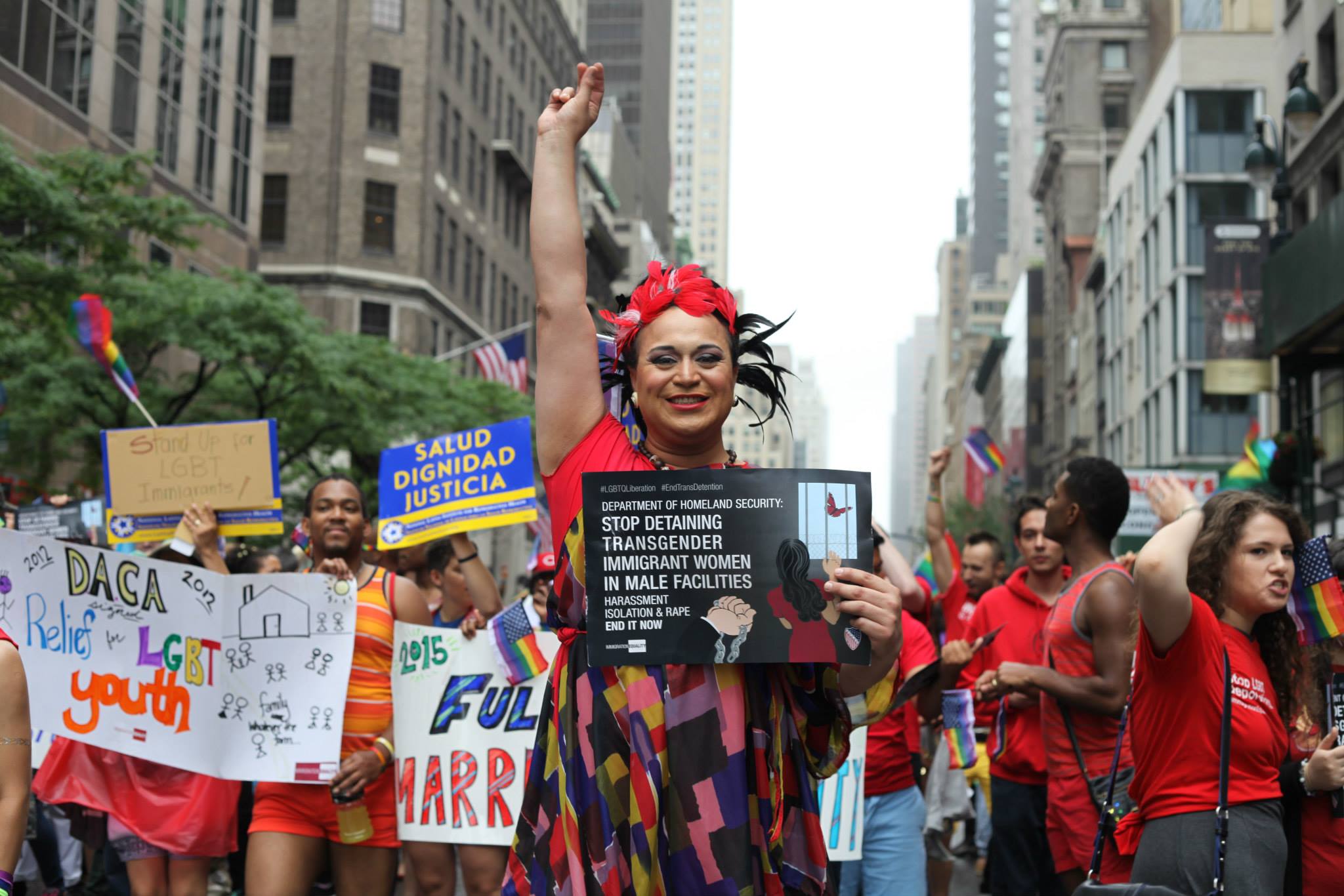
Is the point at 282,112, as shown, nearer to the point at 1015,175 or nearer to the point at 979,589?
the point at 979,589

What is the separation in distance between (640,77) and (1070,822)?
119m

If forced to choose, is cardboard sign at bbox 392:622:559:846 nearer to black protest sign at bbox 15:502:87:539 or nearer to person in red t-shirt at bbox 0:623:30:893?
person in red t-shirt at bbox 0:623:30:893

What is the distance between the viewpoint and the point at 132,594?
621 centimetres

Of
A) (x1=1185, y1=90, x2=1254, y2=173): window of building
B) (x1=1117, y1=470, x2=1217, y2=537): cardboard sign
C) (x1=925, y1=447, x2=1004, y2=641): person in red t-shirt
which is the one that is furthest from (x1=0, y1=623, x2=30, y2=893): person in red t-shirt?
(x1=1185, y1=90, x2=1254, y2=173): window of building

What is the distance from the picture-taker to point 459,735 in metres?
6.89

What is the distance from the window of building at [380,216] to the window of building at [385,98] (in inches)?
77.1

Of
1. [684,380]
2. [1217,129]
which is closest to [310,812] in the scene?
[684,380]

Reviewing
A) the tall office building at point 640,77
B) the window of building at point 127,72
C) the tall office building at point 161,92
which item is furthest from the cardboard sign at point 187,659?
the tall office building at point 640,77

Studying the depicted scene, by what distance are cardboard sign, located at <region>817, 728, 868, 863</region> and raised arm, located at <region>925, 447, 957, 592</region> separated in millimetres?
2095

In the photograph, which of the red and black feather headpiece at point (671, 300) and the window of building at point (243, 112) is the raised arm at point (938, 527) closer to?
the red and black feather headpiece at point (671, 300)

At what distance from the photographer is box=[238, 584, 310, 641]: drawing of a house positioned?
6.19 metres

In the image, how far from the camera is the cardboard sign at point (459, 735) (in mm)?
6598

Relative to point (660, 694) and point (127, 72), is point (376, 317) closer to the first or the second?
point (127, 72)

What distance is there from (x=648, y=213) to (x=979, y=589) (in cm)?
10106
